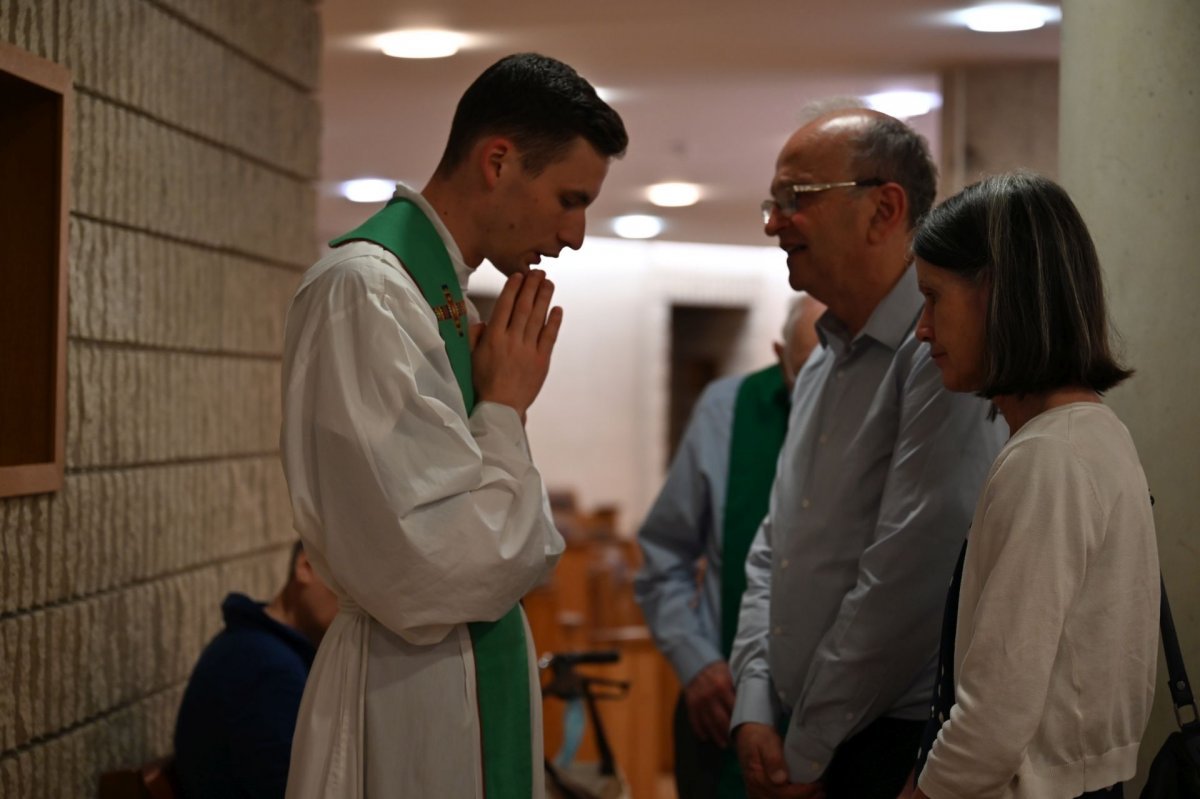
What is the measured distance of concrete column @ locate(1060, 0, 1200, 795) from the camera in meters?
2.31

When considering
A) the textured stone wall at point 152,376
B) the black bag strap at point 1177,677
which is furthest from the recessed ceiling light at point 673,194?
the black bag strap at point 1177,677

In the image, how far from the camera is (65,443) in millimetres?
2539

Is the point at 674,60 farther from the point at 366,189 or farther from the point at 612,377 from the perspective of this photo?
the point at 612,377

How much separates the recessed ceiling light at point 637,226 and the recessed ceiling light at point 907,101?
4.16 m

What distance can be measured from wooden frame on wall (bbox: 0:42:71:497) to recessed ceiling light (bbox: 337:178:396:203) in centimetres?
620

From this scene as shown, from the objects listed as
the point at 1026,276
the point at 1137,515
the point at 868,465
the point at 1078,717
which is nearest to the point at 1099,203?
the point at 868,465

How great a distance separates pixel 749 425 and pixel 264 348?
1.29m

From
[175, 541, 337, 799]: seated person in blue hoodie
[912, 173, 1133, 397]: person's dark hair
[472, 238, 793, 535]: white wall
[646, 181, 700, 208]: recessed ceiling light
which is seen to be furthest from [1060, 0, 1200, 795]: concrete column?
[472, 238, 793, 535]: white wall

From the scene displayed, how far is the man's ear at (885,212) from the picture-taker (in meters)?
2.37

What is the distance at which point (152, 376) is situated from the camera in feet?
9.58

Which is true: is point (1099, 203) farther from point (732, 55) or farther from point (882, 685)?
point (732, 55)

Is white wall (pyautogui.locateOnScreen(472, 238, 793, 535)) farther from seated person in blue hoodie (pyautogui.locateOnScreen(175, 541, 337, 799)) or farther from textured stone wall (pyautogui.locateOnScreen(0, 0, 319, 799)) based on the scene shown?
seated person in blue hoodie (pyautogui.locateOnScreen(175, 541, 337, 799))

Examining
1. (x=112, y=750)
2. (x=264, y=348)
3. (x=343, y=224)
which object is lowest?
(x=112, y=750)

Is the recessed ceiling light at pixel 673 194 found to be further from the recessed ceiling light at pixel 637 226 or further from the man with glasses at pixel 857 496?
the man with glasses at pixel 857 496
